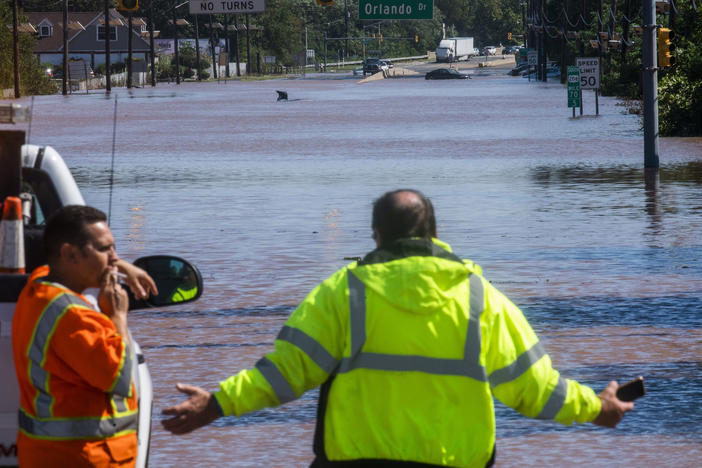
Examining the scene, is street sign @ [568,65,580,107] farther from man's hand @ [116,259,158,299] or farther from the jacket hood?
the jacket hood

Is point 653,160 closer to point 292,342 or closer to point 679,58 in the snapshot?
point 679,58

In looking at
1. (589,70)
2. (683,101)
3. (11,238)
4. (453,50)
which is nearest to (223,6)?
(589,70)

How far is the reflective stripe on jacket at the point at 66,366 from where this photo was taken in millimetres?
3881

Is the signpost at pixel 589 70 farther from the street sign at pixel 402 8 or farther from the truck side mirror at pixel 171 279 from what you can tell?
the street sign at pixel 402 8

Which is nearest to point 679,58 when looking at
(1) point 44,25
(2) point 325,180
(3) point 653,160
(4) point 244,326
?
(3) point 653,160

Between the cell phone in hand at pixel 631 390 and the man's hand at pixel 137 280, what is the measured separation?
141 centimetres

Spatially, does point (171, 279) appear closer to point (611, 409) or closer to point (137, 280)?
point (137, 280)

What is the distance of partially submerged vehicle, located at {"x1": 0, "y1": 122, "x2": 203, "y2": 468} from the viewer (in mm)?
4395

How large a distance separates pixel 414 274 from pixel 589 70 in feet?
126

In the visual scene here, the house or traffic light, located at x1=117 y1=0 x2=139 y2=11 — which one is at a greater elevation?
the house

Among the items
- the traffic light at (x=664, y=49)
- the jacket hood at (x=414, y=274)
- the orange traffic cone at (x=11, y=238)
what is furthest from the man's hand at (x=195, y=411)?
the traffic light at (x=664, y=49)

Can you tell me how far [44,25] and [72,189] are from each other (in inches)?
5458

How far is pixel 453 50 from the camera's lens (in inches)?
6983

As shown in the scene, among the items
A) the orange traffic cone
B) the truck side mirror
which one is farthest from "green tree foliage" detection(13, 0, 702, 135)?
the orange traffic cone
